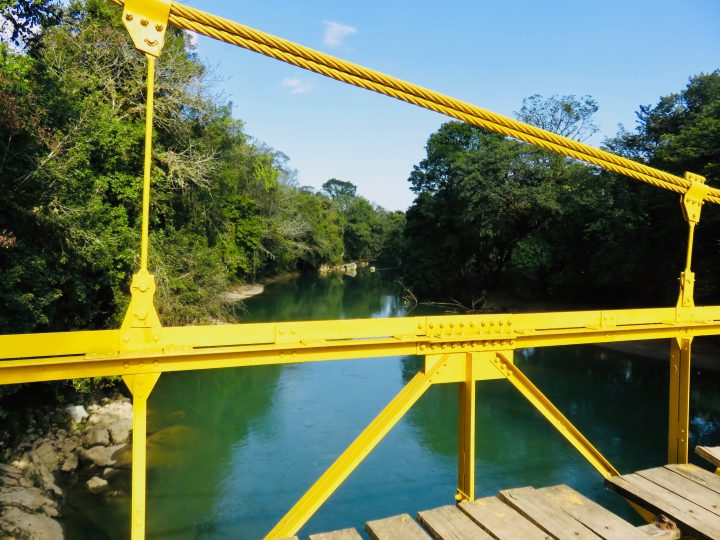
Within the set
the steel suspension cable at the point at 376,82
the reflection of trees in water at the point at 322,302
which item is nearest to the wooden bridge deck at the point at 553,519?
the steel suspension cable at the point at 376,82

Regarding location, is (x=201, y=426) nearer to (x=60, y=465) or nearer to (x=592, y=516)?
(x=60, y=465)

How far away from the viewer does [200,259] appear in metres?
12.8

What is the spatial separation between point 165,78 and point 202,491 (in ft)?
31.1

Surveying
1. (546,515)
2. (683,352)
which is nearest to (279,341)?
(546,515)

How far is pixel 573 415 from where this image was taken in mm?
10453

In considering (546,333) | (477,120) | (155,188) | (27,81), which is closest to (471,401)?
(546,333)

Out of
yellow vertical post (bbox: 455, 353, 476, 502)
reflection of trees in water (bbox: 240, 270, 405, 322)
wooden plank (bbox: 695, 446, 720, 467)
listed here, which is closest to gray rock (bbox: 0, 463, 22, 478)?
yellow vertical post (bbox: 455, 353, 476, 502)

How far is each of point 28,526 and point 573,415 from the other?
9.68 metres

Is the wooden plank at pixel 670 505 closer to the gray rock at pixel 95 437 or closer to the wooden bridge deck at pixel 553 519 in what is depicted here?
the wooden bridge deck at pixel 553 519

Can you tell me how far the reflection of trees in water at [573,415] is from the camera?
8.45 meters

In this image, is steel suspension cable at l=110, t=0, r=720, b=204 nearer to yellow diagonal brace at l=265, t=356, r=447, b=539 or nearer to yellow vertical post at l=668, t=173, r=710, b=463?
yellow vertical post at l=668, t=173, r=710, b=463

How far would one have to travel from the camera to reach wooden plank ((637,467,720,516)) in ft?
7.91

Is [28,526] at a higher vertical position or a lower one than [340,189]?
lower

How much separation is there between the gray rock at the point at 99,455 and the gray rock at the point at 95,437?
136 millimetres
